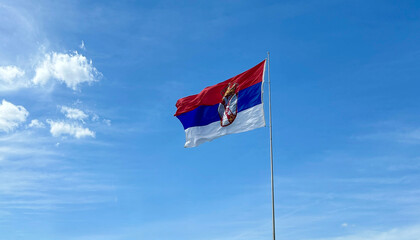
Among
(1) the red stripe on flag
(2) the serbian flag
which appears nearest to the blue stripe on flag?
(2) the serbian flag

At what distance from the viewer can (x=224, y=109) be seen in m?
40.7

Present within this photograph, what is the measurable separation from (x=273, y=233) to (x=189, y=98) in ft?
52.6

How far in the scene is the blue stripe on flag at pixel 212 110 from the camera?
39.1m

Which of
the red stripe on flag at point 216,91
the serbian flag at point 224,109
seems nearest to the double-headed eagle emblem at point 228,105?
the serbian flag at point 224,109

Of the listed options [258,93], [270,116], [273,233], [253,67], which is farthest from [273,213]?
[253,67]

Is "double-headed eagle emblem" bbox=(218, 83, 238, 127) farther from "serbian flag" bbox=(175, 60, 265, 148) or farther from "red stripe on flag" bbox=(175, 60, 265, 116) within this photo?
"red stripe on flag" bbox=(175, 60, 265, 116)

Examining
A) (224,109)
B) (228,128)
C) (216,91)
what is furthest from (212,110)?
(228,128)

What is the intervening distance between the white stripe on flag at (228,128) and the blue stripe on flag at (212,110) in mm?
392

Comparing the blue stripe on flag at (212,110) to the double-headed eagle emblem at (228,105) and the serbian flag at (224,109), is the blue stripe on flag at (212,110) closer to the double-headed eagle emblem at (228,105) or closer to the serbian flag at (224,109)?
the serbian flag at (224,109)

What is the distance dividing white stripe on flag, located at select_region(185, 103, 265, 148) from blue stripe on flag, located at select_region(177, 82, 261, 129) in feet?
1.29

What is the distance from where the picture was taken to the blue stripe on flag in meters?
39.1

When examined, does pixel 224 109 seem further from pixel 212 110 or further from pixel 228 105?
pixel 212 110

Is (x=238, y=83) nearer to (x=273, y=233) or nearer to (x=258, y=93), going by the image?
(x=258, y=93)

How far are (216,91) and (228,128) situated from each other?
13.5 ft
